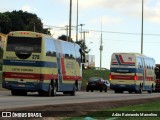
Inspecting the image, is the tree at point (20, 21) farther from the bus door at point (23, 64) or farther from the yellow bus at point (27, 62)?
the bus door at point (23, 64)

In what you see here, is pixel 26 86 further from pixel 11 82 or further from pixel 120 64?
pixel 120 64

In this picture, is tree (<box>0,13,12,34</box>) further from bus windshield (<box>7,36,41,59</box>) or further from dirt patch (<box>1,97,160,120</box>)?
dirt patch (<box>1,97,160,120</box>)

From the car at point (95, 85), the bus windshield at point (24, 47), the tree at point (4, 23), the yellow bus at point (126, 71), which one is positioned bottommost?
the car at point (95, 85)

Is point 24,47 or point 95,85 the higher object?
point 24,47

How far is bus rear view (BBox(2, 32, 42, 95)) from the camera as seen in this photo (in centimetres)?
3444

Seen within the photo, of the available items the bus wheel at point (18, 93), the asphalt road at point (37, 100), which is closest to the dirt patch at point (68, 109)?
the asphalt road at point (37, 100)

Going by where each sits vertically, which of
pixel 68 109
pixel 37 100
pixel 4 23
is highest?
pixel 4 23

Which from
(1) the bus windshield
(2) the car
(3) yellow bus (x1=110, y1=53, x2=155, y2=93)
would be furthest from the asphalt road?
(2) the car

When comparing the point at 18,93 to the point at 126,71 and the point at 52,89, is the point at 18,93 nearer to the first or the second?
the point at 52,89

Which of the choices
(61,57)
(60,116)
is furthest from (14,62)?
(60,116)

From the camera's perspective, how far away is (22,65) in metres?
34.4

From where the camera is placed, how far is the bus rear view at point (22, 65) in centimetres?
3444

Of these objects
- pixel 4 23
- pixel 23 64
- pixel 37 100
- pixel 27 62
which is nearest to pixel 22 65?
pixel 23 64

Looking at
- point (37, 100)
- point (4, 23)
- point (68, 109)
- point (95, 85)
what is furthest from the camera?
point (4, 23)
